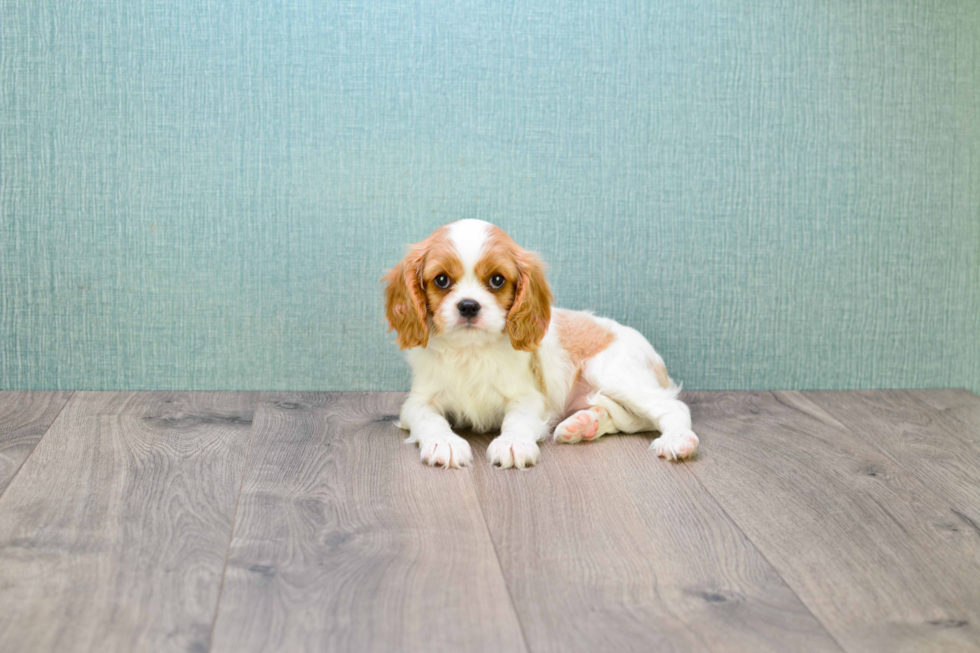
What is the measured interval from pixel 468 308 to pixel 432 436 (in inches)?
13.3

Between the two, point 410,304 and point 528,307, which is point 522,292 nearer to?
point 528,307

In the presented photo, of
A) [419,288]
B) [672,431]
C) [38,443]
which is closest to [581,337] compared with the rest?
[672,431]

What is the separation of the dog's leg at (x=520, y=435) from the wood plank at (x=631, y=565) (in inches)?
1.3

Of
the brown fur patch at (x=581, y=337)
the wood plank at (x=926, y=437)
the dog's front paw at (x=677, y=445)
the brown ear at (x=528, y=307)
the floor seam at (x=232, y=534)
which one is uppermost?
the brown ear at (x=528, y=307)

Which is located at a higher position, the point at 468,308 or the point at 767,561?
the point at 468,308

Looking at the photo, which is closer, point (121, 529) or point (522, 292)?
point (121, 529)

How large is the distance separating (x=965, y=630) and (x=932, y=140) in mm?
1990

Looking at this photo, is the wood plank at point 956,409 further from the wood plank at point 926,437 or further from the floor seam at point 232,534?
the floor seam at point 232,534

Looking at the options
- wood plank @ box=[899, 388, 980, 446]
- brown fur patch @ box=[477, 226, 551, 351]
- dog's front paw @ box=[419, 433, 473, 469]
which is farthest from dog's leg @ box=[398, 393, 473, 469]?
wood plank @ box=[899, 388, 980, 446]

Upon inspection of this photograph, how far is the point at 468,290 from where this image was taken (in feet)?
7.41

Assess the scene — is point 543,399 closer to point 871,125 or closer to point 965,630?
point 965,630

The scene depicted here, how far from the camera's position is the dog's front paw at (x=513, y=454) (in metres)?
2.14

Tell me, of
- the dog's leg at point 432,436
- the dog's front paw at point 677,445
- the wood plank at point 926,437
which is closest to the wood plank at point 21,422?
the dog's leg at point 432,436

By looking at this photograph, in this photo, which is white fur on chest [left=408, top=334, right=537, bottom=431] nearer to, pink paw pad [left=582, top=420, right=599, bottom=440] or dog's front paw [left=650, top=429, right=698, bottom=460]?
pink paw pad [left=582, top=420, right=599, bottom=440]
